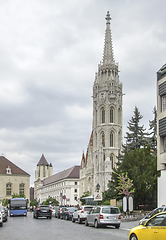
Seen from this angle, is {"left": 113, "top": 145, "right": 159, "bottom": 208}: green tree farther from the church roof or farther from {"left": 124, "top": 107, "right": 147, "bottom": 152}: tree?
the church roof

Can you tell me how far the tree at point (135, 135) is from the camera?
209ft

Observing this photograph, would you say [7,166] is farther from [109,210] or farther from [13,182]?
[109,210]

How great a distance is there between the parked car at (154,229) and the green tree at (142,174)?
32.0 m

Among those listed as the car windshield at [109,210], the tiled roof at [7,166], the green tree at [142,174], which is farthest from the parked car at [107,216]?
the tiled roof at [7,166]

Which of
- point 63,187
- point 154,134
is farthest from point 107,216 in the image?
point 63,187

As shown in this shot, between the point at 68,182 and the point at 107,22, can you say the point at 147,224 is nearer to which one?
the point at 107,22

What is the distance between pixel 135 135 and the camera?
213 feet

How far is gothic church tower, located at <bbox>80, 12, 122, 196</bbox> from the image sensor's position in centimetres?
10256

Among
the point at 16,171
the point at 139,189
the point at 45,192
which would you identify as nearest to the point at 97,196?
the point at 139,189

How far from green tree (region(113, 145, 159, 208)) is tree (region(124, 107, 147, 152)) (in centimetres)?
1642

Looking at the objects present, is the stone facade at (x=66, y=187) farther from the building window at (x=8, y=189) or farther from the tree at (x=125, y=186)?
the tree at (x=125, y=186)

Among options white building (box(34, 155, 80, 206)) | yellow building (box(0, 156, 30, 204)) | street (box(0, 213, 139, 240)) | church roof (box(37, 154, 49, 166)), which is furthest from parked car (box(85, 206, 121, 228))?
church roof (box(37, 154, 49, 166))

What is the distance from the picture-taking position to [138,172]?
43.2 metres

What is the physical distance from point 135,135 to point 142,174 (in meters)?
22.4
